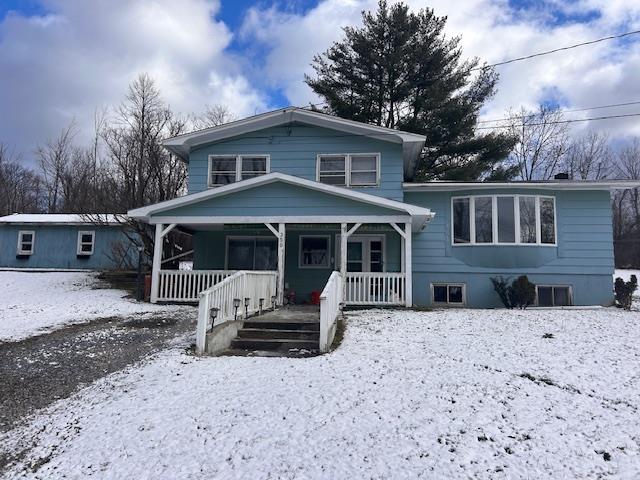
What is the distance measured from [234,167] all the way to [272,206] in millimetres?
3087

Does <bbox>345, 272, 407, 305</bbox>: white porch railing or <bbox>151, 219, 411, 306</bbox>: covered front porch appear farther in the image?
<bbox>151, 219, 411, 306</bbox>: covered front porch

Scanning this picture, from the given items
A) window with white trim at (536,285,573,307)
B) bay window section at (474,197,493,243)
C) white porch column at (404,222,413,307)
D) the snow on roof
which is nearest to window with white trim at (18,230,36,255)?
the snow on roof

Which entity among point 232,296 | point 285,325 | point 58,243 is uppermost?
point 58,243

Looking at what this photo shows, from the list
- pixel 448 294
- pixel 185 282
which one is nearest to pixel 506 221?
pixel 448 294

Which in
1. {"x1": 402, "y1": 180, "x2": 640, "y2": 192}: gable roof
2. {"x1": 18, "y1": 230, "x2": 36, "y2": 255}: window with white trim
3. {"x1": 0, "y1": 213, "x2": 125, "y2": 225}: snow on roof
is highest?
{"x1": 402, "y1": 180, "x2": 640, "y2": 192}: gable roof

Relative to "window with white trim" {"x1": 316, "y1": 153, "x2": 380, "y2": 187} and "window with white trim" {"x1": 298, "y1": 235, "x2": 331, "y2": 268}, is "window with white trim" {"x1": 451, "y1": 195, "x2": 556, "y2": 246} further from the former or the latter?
"window with white trim" {"x1": 298, "y1": 235, "x2": 331, "y2": 268}

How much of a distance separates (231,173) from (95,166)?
22879 millimetres

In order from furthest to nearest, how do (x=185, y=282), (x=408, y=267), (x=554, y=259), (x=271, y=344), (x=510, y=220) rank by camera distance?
(x=554, y=259) → (x=510, y=220) → (x=185, y=282) → (x=408, y=267) → (x=271, y=344)

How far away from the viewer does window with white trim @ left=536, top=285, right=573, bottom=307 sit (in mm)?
13312

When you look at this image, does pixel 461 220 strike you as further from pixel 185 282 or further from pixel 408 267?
pixel 185 282

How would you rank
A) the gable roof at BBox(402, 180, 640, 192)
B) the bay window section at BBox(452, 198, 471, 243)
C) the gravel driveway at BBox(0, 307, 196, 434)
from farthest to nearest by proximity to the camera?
the bay window section at BBox(452, 198, 471, 243) < the gable roof at BBox(402, 180, 640, 192) < the gravel driveway at BBox(0, 307, 196, 434)

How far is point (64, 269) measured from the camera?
2227 cm

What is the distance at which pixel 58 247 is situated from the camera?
22.6m

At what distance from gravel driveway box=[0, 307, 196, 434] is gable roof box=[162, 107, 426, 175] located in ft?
21.8
